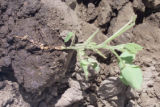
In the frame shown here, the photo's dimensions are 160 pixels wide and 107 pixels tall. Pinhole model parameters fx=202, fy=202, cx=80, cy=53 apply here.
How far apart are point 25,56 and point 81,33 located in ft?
1.69

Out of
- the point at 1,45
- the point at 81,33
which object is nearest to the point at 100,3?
the point at 81,33

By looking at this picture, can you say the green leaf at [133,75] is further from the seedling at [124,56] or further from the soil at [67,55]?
the soil at [67,55]

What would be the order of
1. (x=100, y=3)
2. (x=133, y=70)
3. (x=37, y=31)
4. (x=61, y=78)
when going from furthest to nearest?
(x=100, y=3)
(x=61, y=78)
(x=37, y=31)
(x=133, y=70)

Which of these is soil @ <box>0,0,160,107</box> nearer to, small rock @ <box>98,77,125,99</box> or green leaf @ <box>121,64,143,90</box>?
small rock @ <box>98,77,125,99</box>

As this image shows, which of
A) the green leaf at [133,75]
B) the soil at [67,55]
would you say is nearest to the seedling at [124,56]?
the green leaf at [133,75]

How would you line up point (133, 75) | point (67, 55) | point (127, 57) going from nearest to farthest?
point (133, 75) < point (127, 57) < point (67, 55)

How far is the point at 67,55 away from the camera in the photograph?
166 centimetres

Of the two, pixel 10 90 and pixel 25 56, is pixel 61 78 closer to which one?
pixel 25 56

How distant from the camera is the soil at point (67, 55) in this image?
1581mm

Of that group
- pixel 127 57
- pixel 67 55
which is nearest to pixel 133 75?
pixel 127 57

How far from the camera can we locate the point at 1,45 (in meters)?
1.67

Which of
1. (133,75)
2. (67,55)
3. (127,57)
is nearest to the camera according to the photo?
(133,75)

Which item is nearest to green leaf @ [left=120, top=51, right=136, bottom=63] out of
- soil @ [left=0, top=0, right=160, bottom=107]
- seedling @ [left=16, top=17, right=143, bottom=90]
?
seedling @ [left=16, top=17, right=143, bottom=90]

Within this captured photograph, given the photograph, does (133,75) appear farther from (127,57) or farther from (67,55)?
(67,55)
